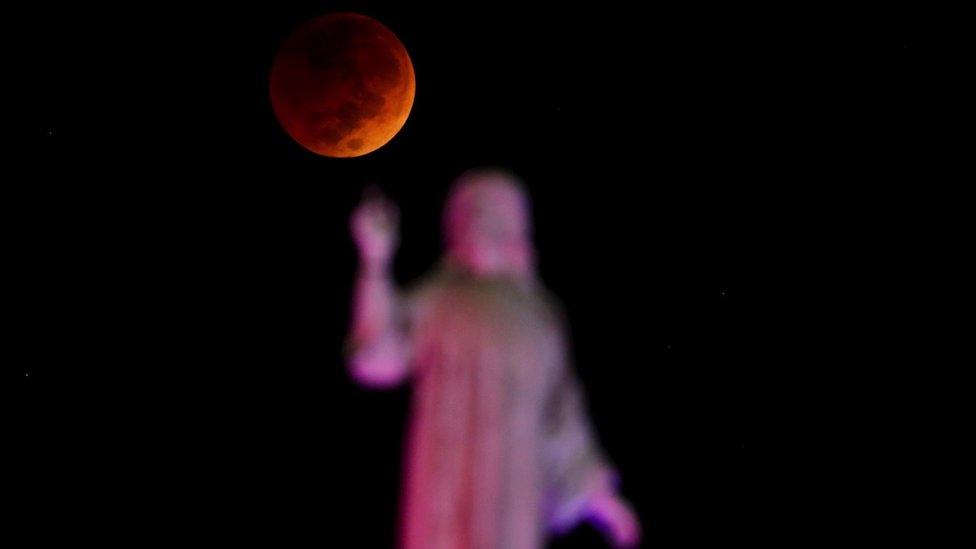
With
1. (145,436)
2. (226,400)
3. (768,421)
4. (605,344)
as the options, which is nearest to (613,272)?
(605,344)

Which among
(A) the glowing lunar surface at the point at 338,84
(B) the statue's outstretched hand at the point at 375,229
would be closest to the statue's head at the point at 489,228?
(B) the statue's outstretched hand at the point at 375,229

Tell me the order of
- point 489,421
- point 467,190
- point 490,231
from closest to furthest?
1. point 489,421
2. point 490,231
3. point 467,190

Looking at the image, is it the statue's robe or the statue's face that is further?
the statue's face

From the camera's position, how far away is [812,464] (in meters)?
3.37

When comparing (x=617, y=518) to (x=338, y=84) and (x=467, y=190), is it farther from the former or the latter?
(x=338, y=84)

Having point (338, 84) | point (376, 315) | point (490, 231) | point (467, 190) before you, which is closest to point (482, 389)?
point (376, 315)

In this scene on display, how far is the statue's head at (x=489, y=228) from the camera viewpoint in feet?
9.09

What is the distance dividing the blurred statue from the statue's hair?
→ 0.13ft

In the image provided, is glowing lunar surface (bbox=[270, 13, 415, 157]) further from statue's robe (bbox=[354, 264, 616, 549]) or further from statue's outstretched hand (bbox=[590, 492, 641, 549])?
statue's outstretched hand (bbox=[590, 492, 641, 549])

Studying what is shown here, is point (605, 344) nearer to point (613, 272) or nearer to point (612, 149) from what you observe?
point (613, 272)

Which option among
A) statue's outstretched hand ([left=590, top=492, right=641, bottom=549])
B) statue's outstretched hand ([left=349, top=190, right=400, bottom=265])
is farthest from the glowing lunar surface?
statue's outstretched hand ([left=590, top=492, right=641, bottom=549])

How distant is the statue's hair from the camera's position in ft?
9.41

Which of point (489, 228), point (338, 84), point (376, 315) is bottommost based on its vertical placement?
point (376, 315)

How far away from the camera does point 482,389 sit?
2.50 meters
